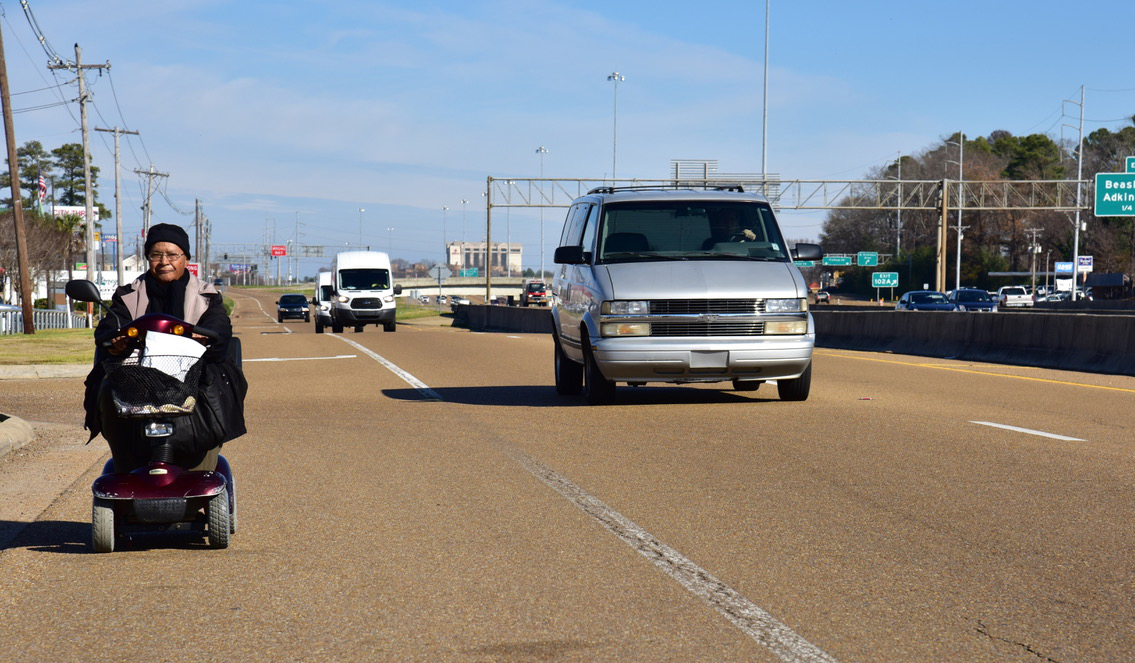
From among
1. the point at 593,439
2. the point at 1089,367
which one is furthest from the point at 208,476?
the point at 1089,367

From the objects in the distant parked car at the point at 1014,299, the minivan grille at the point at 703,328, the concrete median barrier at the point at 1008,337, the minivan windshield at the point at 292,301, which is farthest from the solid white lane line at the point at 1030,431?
the minivan windshield at the point at 292,301

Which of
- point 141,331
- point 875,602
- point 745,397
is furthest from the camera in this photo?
point 745,397

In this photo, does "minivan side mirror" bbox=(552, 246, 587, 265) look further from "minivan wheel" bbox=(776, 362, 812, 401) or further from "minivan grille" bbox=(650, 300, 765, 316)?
"minivan wheel" bbox=(776, 362, 812, 401)

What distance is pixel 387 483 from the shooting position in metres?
8.67

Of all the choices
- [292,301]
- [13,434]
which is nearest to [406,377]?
[13,434]

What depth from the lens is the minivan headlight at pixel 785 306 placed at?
12758 millimetres

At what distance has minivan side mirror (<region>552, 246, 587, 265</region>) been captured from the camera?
45.9 ft

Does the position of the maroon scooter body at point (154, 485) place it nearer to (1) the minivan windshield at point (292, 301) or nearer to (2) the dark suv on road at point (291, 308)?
(2) the dark suv on road at point (291, 308)

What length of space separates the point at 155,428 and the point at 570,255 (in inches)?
329

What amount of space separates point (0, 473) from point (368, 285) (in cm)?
3312

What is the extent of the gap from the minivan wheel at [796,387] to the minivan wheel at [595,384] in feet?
5.98

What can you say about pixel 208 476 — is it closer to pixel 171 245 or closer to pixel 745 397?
pixel 171 245

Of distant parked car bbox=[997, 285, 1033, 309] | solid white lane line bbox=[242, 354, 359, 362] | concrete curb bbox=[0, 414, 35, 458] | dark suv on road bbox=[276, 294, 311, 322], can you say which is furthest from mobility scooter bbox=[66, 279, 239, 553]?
dark suv on road bbox=[276, 294, 311, 322]

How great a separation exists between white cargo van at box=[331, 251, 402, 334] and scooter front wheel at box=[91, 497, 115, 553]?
35524 mm
